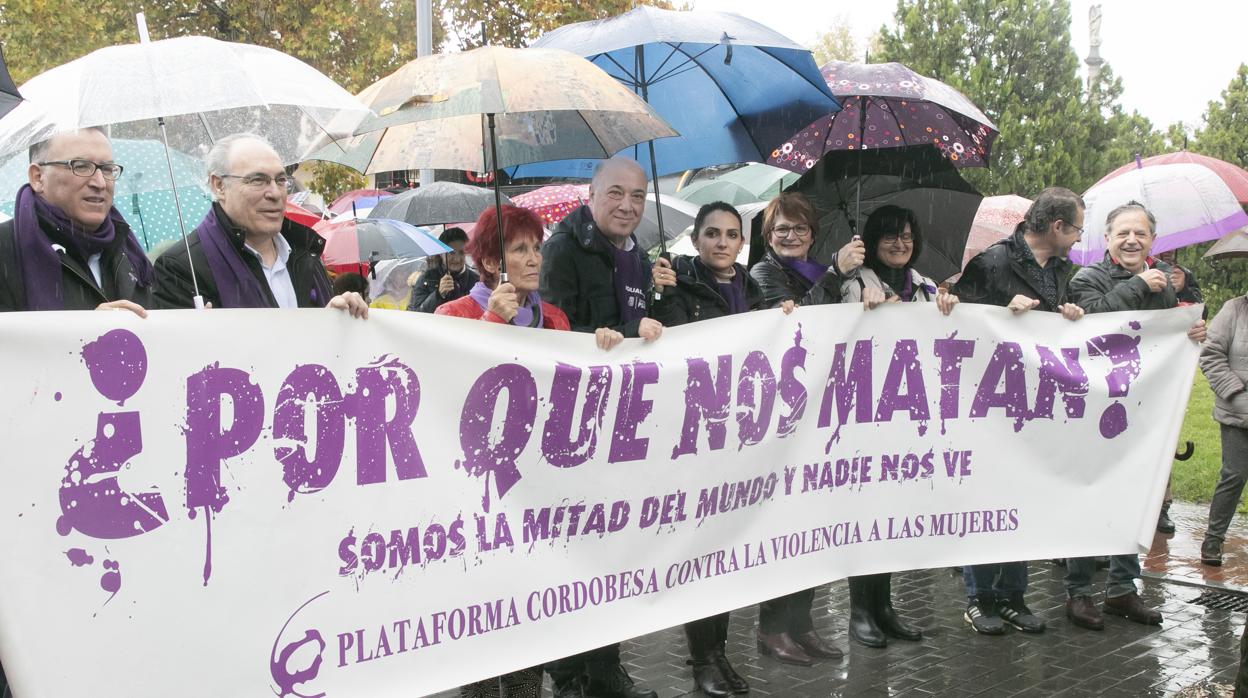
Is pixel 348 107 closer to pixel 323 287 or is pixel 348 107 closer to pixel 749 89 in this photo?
pixel 323 287

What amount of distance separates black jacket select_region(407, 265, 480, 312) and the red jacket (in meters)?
4.80

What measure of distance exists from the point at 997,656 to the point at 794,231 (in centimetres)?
226

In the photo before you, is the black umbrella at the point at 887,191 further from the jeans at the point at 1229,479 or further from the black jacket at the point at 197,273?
the black jacket at the point at 197,273

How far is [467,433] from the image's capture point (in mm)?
4234

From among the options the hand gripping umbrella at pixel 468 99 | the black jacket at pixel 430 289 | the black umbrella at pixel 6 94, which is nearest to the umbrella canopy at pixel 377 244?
the black jacket at pixel 430 289

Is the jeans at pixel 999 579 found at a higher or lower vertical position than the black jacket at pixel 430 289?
lower

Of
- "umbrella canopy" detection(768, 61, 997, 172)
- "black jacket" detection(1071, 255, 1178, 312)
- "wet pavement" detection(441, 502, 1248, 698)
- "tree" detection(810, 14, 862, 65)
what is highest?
"tree" detection(810, 14, 862, 65)

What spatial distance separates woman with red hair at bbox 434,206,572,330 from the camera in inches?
190

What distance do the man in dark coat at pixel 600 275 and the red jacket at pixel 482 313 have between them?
137mm

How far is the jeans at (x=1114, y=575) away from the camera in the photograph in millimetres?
6461

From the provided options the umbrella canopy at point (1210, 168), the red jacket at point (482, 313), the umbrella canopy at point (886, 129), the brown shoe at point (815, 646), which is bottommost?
the brown shoe at point (815, 646)

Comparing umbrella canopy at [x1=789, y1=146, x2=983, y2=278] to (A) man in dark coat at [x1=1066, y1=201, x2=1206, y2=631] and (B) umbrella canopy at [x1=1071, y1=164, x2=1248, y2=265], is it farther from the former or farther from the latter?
(B) umbrella canopy at [x1=1071, y1=164, x2=1248, y2=265]

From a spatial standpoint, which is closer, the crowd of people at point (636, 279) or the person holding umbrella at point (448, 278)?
the crowd of people at point (636, 279)

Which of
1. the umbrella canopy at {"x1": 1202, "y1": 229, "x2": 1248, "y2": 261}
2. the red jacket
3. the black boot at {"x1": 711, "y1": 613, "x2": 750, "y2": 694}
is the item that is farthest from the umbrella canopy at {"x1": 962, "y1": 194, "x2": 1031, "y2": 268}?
the red jacket
